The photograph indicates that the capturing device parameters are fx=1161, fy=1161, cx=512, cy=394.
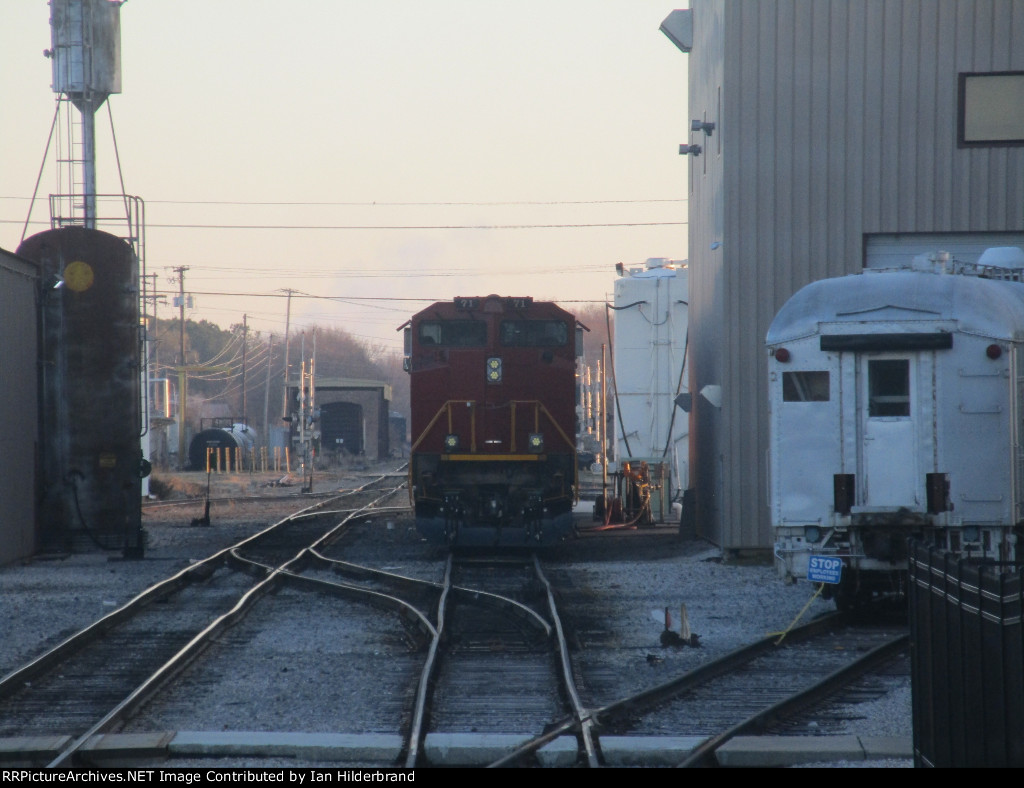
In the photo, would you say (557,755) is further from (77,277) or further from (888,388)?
(77,277)

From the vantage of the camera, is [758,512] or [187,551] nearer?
[758,512]

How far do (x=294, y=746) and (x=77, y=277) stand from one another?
44.9ft

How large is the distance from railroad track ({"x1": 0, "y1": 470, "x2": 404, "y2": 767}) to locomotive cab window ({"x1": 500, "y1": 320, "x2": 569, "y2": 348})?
4.62 metres

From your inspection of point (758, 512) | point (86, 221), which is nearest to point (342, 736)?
point (758, 512)

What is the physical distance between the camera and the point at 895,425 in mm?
10758

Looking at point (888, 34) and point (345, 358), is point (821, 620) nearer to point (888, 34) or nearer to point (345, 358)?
point (888, 34)

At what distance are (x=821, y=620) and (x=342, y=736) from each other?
5.94 meters

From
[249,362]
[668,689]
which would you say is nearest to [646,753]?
[668,689]

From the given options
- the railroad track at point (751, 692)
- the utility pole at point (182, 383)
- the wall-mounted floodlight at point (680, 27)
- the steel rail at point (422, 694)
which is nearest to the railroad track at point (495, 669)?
the steel rail at point (422, 694)

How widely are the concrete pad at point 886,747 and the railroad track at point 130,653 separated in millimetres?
4542

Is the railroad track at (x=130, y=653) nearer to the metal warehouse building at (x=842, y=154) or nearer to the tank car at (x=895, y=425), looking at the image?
the tank car at (x=895, y=425)

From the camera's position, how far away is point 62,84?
22.6 meters

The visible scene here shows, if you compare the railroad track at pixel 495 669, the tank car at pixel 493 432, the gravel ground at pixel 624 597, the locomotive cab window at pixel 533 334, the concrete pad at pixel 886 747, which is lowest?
the gravel ground at pixel 624 597

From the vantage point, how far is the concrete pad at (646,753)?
6.68 meters
